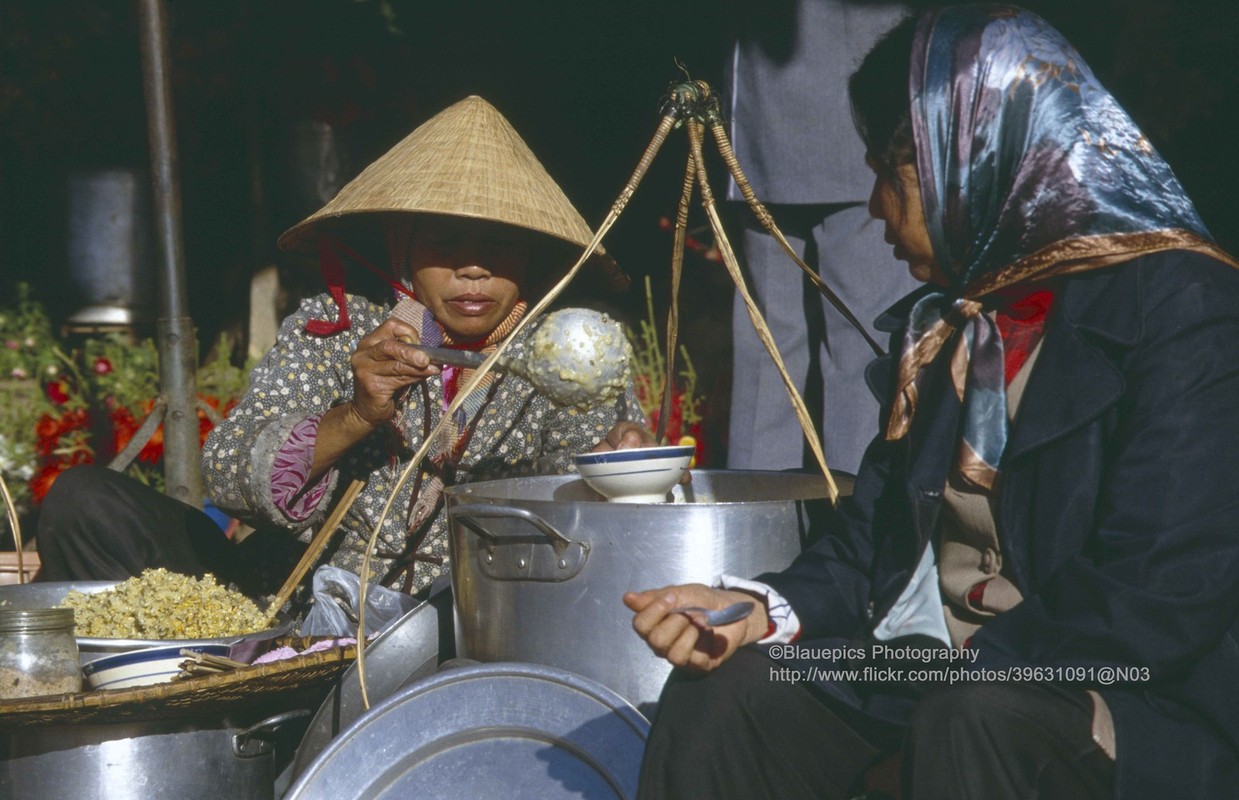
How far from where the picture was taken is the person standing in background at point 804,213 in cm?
324

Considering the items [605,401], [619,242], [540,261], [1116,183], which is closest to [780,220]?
[540,261]

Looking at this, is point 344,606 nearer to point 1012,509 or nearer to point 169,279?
point 169,279

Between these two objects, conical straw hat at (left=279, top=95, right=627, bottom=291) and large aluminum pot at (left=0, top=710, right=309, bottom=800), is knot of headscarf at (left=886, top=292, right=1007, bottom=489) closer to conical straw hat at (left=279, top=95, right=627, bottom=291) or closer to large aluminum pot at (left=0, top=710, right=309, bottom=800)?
conical straw hat at (left=279, top=95, right=627, bottom=291)

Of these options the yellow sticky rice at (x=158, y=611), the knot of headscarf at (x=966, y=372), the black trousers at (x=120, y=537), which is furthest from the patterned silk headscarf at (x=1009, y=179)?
the black trousers at (x=120, y=537)

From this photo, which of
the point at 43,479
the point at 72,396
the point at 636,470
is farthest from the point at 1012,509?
the point at 72,396

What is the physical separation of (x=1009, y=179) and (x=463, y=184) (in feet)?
4.37

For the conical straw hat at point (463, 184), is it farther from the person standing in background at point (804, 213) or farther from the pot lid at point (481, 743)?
the pot lid at point (481, 743)

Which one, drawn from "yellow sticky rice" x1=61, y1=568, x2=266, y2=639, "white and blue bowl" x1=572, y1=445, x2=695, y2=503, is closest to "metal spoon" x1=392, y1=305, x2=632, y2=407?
"white and blue bowl" x1=572, y1=445, x2=695, y2=503

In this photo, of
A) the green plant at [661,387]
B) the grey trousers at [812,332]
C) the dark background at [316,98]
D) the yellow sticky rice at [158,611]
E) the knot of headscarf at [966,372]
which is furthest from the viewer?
the dark background at [316,98]

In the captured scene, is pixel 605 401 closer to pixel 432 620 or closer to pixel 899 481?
pixel 432 620

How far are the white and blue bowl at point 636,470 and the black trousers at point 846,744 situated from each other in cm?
61

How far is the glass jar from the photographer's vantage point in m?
2.30

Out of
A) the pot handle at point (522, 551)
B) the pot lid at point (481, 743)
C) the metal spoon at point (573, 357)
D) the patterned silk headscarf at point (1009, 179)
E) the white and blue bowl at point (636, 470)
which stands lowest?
the pot lid at point (481, 743)

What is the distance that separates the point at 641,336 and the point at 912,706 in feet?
11.6
